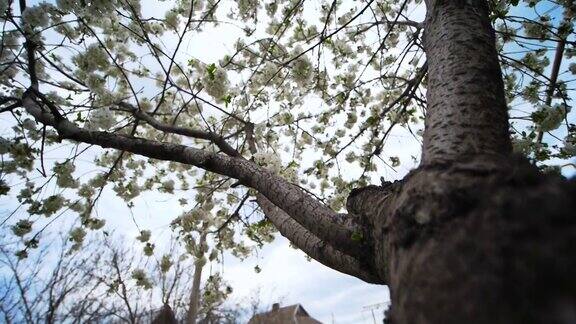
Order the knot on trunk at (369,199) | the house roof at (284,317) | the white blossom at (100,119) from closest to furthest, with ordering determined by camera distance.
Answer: the knot on trunk at (369,199) < the white blossom at (100,119) < the house roof at (284,317)

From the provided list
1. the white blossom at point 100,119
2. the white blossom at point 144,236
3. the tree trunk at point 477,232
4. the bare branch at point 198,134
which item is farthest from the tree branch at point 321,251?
the white blossom at point 144,236

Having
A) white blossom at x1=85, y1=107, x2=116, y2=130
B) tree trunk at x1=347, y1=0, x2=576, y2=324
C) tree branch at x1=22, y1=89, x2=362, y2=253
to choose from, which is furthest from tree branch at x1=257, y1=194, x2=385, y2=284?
white blossom at x1=85, y1=107, x2=116, y2=130

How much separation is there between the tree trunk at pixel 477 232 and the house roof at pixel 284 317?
26.6 metres

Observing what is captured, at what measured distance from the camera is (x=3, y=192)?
8.84 ft

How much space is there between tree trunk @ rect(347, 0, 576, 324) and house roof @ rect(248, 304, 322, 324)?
26570 millimetres

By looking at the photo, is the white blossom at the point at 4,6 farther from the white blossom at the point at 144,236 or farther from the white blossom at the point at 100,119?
the white blossom at the point at 144,236

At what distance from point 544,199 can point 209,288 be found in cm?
420

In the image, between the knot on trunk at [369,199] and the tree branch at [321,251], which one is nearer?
the knot on trunk at [369,199]

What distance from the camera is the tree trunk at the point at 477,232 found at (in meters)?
0.46

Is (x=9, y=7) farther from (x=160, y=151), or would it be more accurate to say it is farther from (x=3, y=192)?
(x=160, y=151)

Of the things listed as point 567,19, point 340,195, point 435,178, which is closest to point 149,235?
point 340,195

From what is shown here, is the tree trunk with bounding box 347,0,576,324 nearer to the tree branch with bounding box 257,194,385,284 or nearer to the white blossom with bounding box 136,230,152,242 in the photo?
the tree branch with bounding box 257,194,385,284

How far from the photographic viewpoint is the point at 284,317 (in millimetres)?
25641

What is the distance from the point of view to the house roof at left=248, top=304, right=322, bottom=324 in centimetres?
2490
